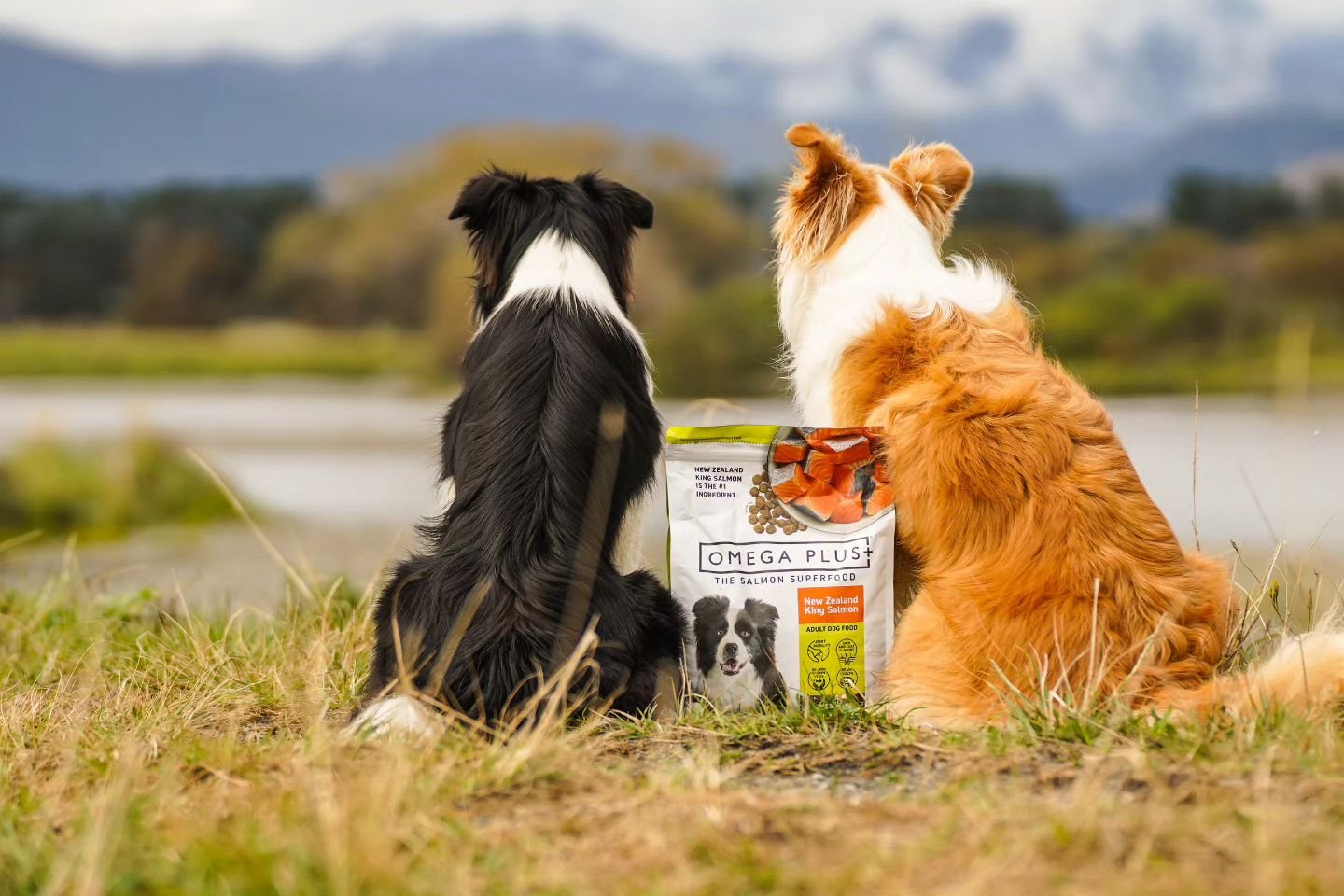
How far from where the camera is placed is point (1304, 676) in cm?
295

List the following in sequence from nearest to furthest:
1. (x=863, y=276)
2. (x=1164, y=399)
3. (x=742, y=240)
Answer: (x=863, y=276) < (x=1164, y=399) < (x=742, y=240)

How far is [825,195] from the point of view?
12.5ft

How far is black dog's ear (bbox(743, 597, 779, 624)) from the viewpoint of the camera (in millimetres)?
3416

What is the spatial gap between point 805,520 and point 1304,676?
55.5 inches

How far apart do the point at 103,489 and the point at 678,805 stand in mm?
10392

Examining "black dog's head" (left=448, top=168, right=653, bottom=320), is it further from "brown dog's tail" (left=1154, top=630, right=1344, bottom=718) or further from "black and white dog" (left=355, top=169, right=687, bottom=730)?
"brown dog's tail" (left=1154, top=630, right=1344, bottom=718)

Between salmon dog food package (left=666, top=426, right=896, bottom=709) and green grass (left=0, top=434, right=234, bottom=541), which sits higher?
salmon dog food package (left=666, top=426, right=896, bottom=709)

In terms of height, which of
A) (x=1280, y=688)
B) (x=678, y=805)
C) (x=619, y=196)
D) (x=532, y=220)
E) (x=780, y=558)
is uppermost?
(x=619, y=196)

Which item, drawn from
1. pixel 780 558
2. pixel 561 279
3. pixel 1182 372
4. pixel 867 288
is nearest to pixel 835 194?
pixel 867 288

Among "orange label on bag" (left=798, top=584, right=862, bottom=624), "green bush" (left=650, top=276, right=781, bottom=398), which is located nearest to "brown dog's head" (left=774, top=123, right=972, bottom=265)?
"orange label on bag" (left=798, top=584, right=862, bottom=624)

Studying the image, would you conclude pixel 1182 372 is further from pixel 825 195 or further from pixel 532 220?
pixel 532 220

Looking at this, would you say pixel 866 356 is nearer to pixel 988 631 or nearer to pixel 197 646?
pixel 988 631

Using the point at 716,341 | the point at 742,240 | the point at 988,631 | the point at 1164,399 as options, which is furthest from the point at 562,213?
the point at 742,240

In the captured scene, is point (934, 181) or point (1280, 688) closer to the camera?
point (1280, 688)
